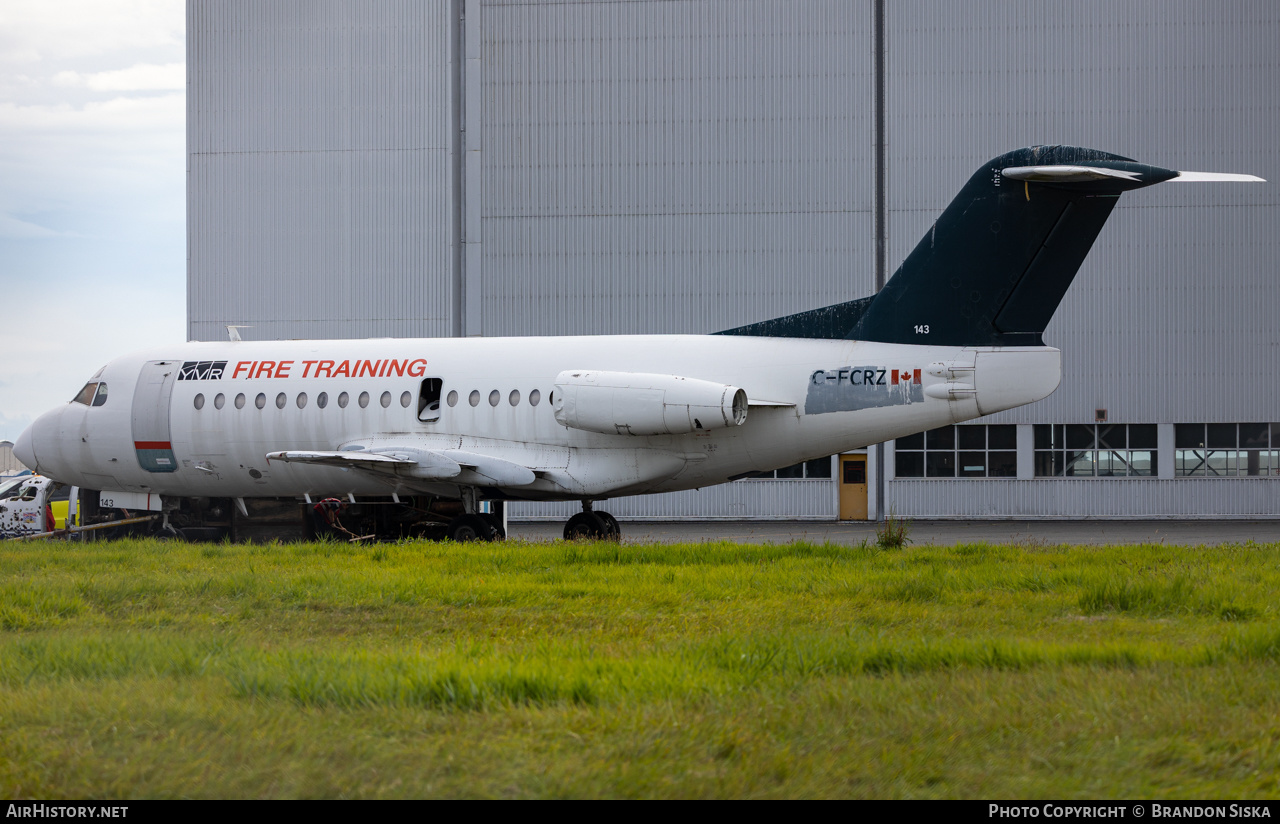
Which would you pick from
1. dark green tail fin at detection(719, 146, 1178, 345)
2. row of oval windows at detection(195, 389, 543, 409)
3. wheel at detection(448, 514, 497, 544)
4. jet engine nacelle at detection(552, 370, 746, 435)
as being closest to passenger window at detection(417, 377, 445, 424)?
row of oval windows at detection(195, 389, 543, 409)

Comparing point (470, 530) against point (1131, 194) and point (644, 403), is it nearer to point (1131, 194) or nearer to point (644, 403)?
point (644, 403)

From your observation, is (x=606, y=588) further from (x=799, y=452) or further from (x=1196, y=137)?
(x=1196, y=137)

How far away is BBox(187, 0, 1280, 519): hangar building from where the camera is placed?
31.2m

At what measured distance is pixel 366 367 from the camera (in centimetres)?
1911

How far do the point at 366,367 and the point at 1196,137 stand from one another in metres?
25.2

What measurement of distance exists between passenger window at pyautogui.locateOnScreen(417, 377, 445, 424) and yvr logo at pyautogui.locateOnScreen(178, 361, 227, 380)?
4.12 metres

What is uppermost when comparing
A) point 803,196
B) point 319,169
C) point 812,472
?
point 319,169

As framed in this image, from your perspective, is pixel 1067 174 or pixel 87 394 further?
pixel 87 394

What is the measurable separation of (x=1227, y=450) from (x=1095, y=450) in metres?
3.69

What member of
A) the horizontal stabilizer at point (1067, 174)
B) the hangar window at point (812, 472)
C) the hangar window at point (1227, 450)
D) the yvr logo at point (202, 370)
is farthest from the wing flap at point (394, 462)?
the hangar window at point (1227, 450)

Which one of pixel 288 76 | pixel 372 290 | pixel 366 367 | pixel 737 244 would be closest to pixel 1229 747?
pixel 366 367

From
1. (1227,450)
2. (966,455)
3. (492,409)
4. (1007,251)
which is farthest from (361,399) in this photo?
(1227,450)

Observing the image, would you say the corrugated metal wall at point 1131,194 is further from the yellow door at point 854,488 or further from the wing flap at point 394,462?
the wing flap at point 394,462

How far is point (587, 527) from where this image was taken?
19.0 meters
